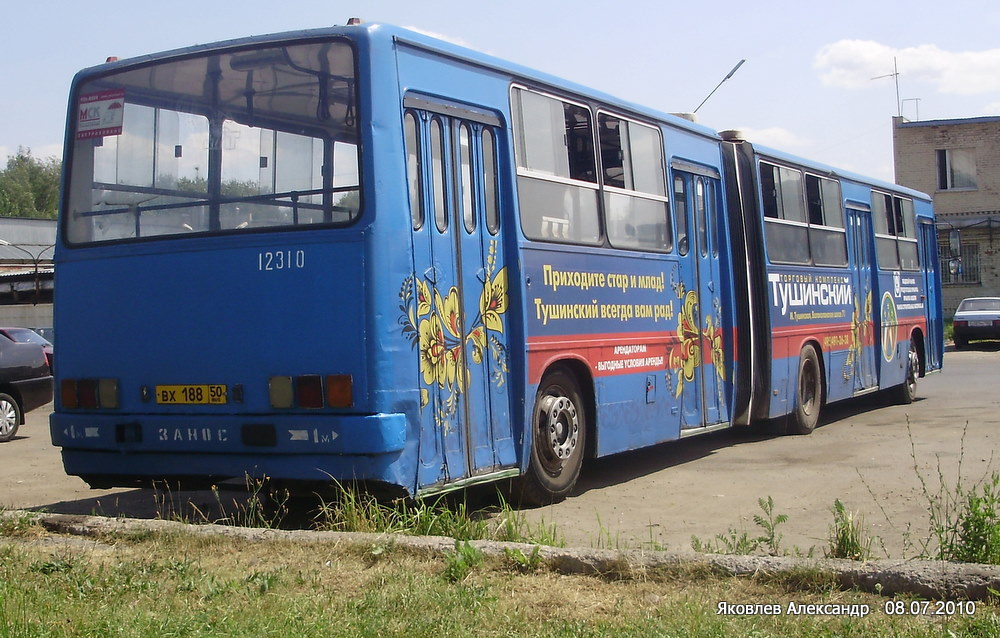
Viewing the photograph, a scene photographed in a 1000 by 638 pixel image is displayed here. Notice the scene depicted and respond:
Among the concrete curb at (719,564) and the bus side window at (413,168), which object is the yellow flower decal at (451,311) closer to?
the bus side window at (413,168)

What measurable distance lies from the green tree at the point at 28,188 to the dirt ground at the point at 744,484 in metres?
97.4

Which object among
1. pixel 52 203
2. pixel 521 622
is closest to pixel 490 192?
pixel 521 622

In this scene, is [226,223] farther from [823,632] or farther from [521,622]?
[823,632]

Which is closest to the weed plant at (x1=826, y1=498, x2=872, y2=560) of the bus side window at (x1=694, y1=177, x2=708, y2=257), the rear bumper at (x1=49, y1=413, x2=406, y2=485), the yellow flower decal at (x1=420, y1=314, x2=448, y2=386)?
the rear bumper at (x1=49, y1=413, x2=406, y2=485)

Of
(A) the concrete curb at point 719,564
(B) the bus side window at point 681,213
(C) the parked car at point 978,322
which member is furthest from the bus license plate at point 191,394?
(C) the parked car at point 978,322

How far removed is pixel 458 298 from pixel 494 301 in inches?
19.2

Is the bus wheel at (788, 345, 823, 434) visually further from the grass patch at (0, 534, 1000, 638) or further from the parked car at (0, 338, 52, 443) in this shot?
the parked car at (0, 338, 52, 443)

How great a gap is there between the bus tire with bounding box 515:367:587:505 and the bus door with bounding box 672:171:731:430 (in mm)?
2166

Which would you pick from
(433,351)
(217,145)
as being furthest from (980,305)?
(217,145)

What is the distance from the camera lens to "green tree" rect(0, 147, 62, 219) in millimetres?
105688

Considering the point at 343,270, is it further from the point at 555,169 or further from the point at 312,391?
the point at 555,169

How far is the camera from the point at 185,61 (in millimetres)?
8102

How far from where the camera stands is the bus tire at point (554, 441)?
8.87 metres

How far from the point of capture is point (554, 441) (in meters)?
9.12
